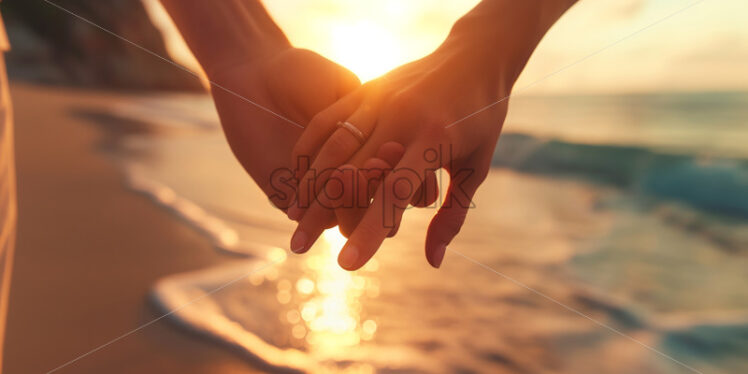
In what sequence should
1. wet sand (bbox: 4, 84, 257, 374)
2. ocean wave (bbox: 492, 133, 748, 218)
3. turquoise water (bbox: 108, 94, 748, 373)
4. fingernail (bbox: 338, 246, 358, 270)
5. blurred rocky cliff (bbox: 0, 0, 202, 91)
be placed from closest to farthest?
fingernail (bbox: 338, 246, 358, 270), wet sand (bbox: 4, 84, 257, 374), turquoise water (bbox: 108, 94, 748, 373), ocean wave (bbox: 492, 133, 748, 218), blurred rocky cliff (bbox: 0, 0, 202, 91)

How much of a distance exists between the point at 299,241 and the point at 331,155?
0.54 ft

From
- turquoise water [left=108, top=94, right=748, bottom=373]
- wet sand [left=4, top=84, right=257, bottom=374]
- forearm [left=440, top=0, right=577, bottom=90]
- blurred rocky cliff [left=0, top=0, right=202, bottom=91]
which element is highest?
blurred rocky cliff [left=0, top=0, right=202, bottom=91]

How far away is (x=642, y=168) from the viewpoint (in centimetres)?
286

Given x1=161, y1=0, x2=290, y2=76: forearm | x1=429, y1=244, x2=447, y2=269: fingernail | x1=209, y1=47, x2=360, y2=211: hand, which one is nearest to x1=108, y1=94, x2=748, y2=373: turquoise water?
x1=429, y1=244, x2=447, y2=269: fingernail

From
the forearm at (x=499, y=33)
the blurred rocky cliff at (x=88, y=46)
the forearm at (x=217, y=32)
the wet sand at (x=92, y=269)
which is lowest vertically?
the wet sand at (x=92, y=269)

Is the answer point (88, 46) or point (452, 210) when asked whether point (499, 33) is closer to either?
point (452, 210)

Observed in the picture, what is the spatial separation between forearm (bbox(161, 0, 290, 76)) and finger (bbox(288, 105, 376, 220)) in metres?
0.32

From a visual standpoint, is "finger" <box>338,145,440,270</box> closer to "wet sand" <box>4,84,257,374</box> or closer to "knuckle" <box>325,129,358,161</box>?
"knuckle" <box>325,129,358,161</box>

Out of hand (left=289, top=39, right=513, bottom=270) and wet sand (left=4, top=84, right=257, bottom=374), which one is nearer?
hand (left=289, top=39, right=513, bottom=270)

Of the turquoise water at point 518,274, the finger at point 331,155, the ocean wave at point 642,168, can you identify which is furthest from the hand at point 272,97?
the ocean wave at point 642,168

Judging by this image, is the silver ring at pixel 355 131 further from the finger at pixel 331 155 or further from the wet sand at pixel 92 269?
the wet sand at pixel 92 269

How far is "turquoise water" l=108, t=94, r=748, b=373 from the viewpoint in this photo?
1120 mm

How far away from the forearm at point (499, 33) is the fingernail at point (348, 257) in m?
0.40

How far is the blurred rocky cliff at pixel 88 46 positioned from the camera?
5.32m
